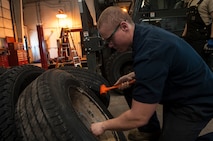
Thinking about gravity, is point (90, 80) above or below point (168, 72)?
below

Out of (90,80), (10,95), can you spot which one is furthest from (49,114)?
(90,80)

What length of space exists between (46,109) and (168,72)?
76cm

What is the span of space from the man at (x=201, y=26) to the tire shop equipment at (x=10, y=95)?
2.66 m

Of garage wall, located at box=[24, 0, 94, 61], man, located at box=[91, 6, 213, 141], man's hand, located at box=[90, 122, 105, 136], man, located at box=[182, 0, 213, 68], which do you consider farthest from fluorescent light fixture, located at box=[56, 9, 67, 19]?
man's hand, located at box=[90, 122, 105, 136]

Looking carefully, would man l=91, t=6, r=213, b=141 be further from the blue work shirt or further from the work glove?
the work glove

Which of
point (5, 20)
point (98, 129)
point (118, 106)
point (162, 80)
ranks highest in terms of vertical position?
point (5, 20)

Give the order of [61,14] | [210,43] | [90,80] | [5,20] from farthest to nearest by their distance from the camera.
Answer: [61,14]
[5,20]
[210,43]
[90,80]

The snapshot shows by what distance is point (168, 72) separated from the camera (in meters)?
1.40

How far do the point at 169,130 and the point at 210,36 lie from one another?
2.39 m

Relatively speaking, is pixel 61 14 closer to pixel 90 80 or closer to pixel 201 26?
pixel 201 26

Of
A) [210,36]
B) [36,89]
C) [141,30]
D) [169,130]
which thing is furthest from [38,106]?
[210,36]

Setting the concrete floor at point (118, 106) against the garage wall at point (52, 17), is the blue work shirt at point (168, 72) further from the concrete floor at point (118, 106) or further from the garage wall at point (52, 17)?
the garage wall at point (52, 17)

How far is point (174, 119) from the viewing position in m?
1.59

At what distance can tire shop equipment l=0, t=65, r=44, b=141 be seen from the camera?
156cm
